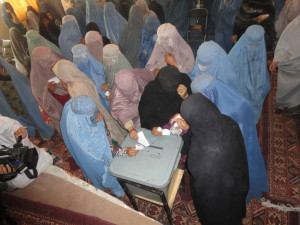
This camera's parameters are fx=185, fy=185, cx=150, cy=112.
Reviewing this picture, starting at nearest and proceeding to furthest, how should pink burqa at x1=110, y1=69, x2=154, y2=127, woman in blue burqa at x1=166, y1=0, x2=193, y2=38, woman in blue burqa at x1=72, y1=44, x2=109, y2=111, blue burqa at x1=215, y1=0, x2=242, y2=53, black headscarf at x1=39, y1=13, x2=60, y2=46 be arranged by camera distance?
pink burqa at x1=110, y1=69, x2=154, y2=127 → woman in blue burqa at x1=72, y1=44, x2=109, y2=111 → blue burqa at x1=215, y1=0, x2=242, y2=53 → woman in blue burqa at x1=166, y1=0, x2=193, y2=38 → black headscarf at x1=39, y1=13, x2=60, y2=46

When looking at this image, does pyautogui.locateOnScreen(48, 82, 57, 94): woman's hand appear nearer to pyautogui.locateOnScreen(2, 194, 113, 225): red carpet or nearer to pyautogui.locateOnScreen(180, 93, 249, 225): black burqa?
pyautogui.locateOnScreen(2, 194, 113, 225): red carpet

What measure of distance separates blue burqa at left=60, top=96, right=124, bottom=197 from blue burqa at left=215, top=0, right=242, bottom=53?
11.3 ft

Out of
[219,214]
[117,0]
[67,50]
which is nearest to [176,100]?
[219,214]

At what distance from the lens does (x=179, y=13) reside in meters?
5.18

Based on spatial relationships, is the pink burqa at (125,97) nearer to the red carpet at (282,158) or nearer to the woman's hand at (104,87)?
the woman's hand at (104,87)

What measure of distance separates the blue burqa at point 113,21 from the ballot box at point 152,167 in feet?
12.1

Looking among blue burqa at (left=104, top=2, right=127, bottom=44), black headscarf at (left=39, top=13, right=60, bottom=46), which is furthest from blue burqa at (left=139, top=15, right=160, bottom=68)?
black headscarf at (left=39, top=13, right=60, bottom=46)

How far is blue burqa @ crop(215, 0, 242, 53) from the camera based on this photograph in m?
3.76

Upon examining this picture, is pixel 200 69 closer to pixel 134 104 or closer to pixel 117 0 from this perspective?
pixel 134 104

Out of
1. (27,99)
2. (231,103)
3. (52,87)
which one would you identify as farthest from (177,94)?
(27,99)

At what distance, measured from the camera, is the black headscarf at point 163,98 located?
2201 mm

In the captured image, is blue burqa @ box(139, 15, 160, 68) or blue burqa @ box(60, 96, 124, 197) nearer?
blue burqa @ box(60, 96, 124, 197)

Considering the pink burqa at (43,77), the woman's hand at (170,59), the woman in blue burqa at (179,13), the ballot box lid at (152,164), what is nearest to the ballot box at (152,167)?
the ballot box lid at (152,164)

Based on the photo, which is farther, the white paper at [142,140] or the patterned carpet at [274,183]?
the patterned carpet at [274,183]
